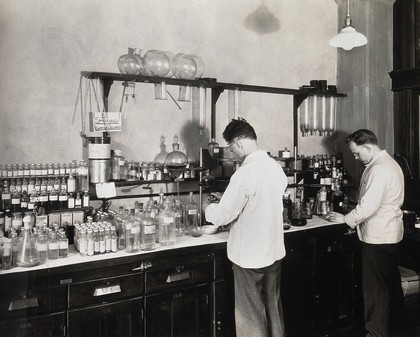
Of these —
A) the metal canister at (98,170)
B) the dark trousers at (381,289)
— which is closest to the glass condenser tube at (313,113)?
the dark trousers at (381,289)

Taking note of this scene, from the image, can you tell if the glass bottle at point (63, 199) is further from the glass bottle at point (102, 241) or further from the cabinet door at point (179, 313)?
the cabinet door at point (179, 313)

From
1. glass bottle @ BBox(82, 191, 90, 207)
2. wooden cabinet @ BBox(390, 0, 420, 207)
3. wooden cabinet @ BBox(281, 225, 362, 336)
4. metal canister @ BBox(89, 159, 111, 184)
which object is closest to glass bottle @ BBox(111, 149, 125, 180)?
metal canister @ BBox(89, 159, 111, 184)

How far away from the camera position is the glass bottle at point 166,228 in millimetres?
3107

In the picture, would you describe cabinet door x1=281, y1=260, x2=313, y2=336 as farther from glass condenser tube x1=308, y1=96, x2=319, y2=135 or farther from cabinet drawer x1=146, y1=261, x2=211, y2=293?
glass condenser tube x1=308, y1=96, x2=319, y2=135

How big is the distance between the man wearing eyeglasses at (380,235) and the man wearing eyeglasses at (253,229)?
0.86 metres

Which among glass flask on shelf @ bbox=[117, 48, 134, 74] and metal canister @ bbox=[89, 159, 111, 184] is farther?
glass flask on shelf @ bbox=[117, 48, 134, 74]

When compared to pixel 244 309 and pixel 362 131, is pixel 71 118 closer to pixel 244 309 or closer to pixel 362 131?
pixel 244 309

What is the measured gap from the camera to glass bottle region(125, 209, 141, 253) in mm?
2906

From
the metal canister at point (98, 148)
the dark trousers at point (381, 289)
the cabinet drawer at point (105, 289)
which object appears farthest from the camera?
the dark trousers at point (381, 289)

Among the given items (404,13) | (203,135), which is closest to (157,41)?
(203,135)

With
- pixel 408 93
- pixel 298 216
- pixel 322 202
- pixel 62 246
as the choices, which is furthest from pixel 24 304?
pixel 408 93

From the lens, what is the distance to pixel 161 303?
2.93m

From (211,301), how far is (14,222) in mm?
1547

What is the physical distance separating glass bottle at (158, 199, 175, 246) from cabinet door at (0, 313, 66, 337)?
0.88 meters
